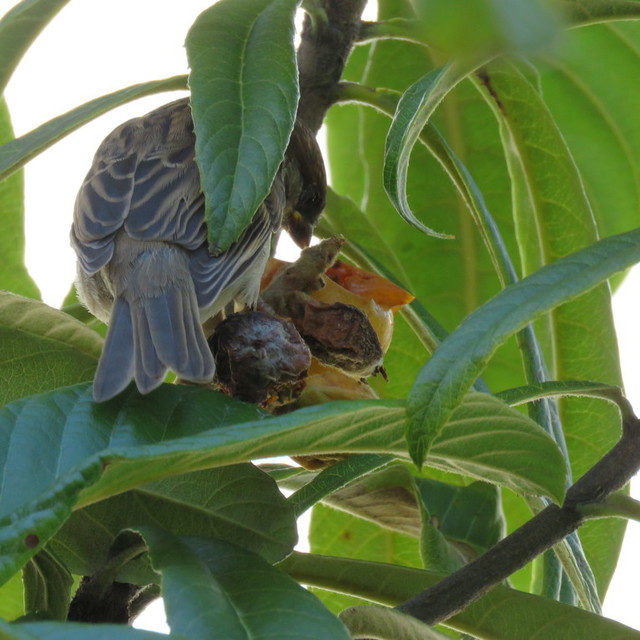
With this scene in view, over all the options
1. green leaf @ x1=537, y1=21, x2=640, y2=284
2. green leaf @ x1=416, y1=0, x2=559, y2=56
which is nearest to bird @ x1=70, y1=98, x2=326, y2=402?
green leaf @ x1=537, y1=21, x2=640, y2=284

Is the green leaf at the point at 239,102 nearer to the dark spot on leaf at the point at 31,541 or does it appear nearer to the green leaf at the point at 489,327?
the green leaf at the point at 489,327

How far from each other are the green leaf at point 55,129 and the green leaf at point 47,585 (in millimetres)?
506

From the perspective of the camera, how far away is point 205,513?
112 cm

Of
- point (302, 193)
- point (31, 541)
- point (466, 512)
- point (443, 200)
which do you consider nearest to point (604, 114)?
point (443, 200)

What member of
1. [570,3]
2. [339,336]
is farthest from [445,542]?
[570,3]

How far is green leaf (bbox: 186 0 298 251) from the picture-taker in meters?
1.11

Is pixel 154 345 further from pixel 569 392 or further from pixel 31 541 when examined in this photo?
pixel 31 541

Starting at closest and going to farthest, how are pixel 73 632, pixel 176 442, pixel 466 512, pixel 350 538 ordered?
pixel 73 632 → pixel 176 442 → pixel 466 512 → pixel 350 538

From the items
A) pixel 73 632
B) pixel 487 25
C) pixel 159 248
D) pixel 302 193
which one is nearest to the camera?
pixel 487 25

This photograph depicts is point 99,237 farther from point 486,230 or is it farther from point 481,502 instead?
point 481,502

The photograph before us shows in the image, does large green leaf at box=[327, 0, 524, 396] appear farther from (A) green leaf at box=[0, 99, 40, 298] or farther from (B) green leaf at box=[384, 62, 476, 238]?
(B) green leaf at box=[384, 62, 476, 238]

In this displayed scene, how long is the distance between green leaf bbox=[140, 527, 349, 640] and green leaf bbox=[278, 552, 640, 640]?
263 mm

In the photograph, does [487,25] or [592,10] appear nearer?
[487,25]

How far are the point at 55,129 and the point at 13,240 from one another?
1.92ft
